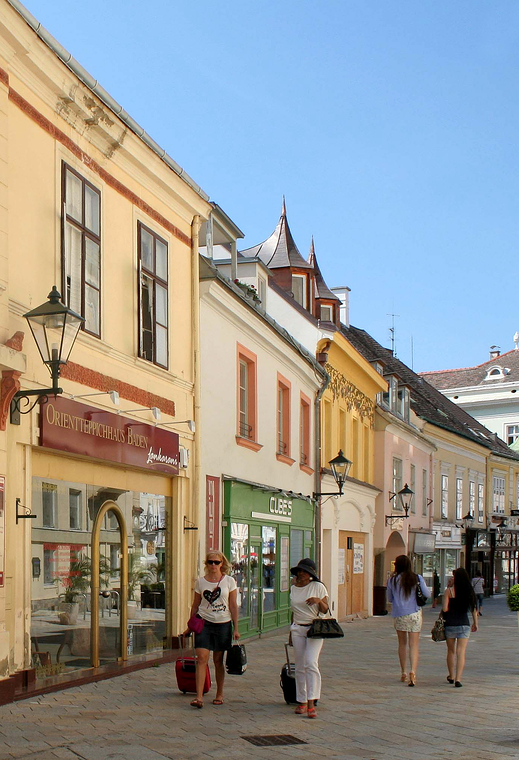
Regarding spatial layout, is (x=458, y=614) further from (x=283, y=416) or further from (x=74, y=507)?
(x=283, y=416)

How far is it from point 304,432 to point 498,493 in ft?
95.3

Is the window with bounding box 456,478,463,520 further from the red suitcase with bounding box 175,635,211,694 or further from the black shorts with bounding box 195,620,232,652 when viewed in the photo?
the black shorts with bounding box 195,620,232,652

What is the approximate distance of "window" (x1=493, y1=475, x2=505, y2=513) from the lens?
50562mm

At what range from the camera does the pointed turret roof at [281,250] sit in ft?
90.5

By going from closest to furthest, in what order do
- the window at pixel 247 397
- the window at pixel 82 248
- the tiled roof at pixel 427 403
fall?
the window at pixel 82 248 < the window at pixel 247 397 < the tiled roof at pixel 427 403

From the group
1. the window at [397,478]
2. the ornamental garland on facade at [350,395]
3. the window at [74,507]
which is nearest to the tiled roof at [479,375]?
the window at [397,478]

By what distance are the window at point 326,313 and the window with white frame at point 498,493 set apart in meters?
23.6

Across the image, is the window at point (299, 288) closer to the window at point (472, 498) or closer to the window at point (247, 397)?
the window at point (247, 397)

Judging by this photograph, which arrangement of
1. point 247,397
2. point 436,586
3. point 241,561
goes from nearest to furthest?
point 241,561 < point 247,397 < point 436,586

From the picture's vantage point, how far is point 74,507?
39.7 ft

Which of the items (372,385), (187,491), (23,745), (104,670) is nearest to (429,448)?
(372,385)

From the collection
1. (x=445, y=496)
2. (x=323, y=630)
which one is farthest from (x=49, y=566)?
(x=445, y=496)

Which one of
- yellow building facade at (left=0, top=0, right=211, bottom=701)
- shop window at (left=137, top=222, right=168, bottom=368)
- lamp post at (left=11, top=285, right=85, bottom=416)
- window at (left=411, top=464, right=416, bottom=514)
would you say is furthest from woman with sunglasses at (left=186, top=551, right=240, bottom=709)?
window at (left=411, top=464, right=416, bottom=514)

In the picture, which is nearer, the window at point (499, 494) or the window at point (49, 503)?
the window at point (49, 503)
